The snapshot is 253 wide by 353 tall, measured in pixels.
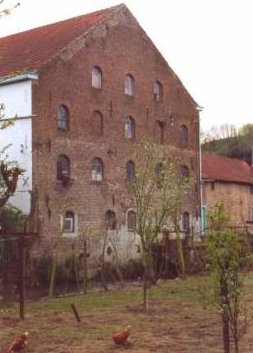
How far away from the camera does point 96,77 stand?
106ft

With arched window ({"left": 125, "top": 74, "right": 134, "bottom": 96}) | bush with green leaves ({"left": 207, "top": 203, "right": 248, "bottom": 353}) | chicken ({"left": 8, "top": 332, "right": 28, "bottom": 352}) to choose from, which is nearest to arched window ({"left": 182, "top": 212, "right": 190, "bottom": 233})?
arched window ({"left": 125, "top": 74, "right": 134, "bottom": 96})

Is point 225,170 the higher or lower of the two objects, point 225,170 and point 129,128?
the lower

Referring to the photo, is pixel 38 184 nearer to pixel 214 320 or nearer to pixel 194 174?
pixel 194 174

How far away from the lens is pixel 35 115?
28062mm

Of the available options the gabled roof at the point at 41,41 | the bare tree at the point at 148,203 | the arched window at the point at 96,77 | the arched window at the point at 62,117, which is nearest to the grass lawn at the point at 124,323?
the bare tree at the point at 148,203

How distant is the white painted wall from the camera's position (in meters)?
28.3

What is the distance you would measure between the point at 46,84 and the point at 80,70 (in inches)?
99.1

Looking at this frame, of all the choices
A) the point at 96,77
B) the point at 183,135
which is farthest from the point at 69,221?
the point at 183,135

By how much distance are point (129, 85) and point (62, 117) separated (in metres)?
5.39

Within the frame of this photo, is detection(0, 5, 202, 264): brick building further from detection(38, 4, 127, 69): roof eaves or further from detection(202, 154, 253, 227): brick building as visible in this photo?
detection(202, 154, 253, 227): brick building

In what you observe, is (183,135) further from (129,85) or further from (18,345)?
(18,345)

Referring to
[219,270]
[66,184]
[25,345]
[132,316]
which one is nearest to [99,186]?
[66,184]

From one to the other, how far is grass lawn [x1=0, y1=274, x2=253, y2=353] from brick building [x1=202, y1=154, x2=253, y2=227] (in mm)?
19690

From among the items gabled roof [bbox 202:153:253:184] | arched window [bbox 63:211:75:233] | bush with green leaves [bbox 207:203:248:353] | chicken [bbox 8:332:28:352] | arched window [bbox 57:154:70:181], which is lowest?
chicken [bbox 8:332:28:352]
